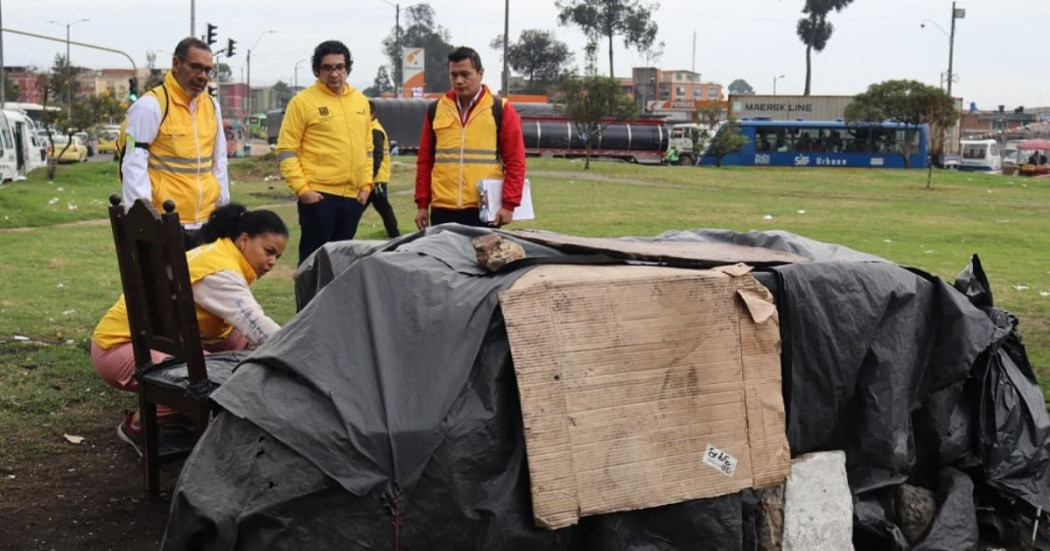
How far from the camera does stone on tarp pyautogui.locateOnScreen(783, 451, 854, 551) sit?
3.64 meters

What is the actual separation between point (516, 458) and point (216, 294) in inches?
70.1

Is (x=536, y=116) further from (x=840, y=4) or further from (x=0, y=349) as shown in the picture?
(x=0, y=349)

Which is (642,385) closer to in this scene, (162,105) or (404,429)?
(404,429)

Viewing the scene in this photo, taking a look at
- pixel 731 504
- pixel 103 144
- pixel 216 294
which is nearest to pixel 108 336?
pixel 216 294

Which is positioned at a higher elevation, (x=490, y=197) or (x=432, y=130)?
(x=432, y=130)

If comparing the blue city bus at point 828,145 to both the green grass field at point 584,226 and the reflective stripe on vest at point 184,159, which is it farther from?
the reflective stripe on vest at point 184,159

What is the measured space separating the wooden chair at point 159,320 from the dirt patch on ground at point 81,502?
162 millimetres

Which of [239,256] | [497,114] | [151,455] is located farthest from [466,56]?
[151,455]

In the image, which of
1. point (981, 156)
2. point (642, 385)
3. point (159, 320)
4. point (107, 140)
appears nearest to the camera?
point (642, 385)

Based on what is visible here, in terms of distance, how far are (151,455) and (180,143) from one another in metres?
2.19

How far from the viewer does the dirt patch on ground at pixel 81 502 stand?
391cm

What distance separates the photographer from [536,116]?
162 ft

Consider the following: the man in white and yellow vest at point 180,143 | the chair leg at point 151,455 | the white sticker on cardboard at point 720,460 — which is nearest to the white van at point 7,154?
the man in white and yellow vest at point 180,143

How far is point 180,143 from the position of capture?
5961 millimetres
